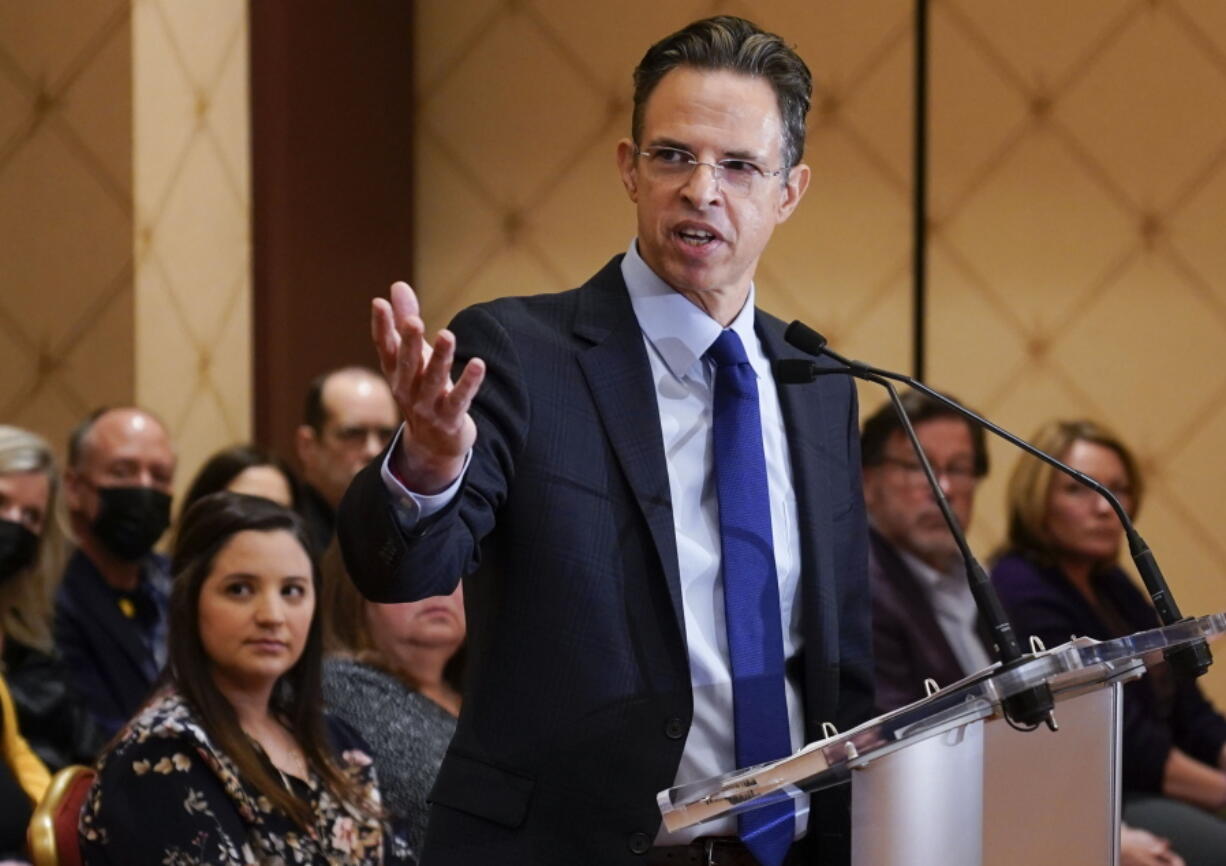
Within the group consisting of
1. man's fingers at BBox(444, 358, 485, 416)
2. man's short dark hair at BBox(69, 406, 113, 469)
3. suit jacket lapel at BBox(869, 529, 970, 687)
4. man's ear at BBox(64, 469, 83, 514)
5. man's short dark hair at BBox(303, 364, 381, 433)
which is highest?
man's short dark hair at BBox(303, 364, 381, 433)

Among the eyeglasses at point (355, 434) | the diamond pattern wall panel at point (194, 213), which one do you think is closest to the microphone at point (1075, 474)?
the eyeglasses at point (355, 434)

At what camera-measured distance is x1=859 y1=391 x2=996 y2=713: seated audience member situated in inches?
134

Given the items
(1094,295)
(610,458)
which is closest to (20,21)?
(1094,295)

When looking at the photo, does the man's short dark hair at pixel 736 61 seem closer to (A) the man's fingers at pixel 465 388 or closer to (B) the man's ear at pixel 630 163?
(B) the man's ear at pixel 630 163

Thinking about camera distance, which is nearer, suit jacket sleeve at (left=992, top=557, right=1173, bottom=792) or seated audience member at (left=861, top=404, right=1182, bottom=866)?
seated audience member at (left=861, top=404, right=1182, bottom=866)

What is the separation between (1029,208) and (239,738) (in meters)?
2.48

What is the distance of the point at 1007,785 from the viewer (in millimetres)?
1504

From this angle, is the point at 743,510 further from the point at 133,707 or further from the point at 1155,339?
the point at 1155,339

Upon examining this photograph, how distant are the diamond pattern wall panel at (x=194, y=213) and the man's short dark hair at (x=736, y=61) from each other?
2.82 metres

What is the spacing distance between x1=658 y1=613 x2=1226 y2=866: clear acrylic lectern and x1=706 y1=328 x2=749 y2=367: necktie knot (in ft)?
1.48

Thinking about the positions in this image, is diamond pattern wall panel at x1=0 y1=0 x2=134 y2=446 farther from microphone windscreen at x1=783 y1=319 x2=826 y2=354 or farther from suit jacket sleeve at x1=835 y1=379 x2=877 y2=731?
microphone windscreen at x1=783 y1=319 x2=826 y2=354

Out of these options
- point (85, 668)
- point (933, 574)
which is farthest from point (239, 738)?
point (933, 574)

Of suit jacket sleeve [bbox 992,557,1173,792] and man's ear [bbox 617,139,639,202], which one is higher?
suit jacket sleeve [bbox 992,557,1173,792]

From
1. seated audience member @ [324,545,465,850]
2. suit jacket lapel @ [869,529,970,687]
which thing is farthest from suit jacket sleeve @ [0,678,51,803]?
suit jacket lapel @ [869,529,970,687]
